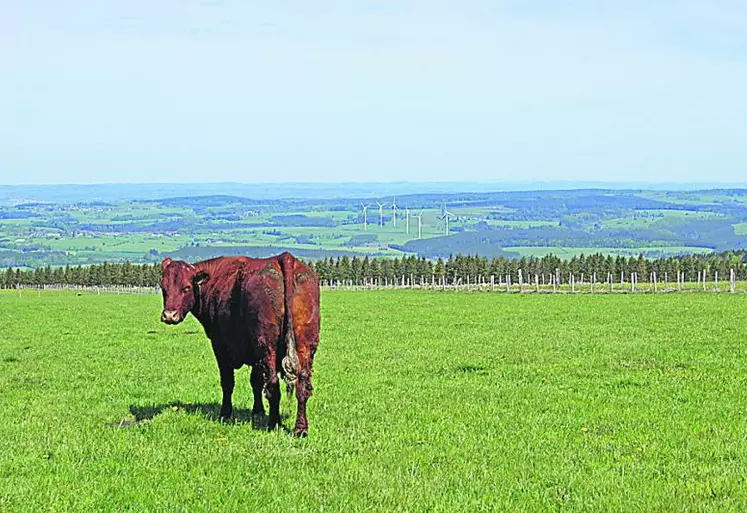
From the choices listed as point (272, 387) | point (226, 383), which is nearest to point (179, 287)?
point (226, 383)

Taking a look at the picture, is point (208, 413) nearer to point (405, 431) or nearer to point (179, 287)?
point (179, 287)

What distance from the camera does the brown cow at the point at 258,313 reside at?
1196 cm

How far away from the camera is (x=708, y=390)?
1519cm

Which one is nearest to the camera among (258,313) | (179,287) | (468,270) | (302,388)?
(302,388)

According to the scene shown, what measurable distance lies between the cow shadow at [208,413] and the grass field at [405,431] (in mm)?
57

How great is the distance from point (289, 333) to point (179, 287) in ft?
7.27

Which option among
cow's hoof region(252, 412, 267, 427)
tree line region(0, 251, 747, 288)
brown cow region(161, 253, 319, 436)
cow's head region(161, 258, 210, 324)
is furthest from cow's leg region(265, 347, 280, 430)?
tree line region(0, 251, 747, 288)

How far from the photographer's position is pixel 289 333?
11.9m

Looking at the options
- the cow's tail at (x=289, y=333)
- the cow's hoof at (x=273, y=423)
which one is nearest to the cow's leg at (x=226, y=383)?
the cow's hoof at (x=273, y=423)

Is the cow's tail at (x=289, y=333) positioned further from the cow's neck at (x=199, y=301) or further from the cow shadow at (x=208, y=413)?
the cow's neck at (x=199, y=301)

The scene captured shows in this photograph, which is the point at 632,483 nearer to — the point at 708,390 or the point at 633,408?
the point at 633,408

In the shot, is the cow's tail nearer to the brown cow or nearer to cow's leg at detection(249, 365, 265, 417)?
the brown cow

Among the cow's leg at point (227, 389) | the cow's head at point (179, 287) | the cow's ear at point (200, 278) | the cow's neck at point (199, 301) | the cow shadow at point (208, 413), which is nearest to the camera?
the cow shadow at point (208, 413)

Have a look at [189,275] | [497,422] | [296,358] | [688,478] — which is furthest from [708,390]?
[189,275]
